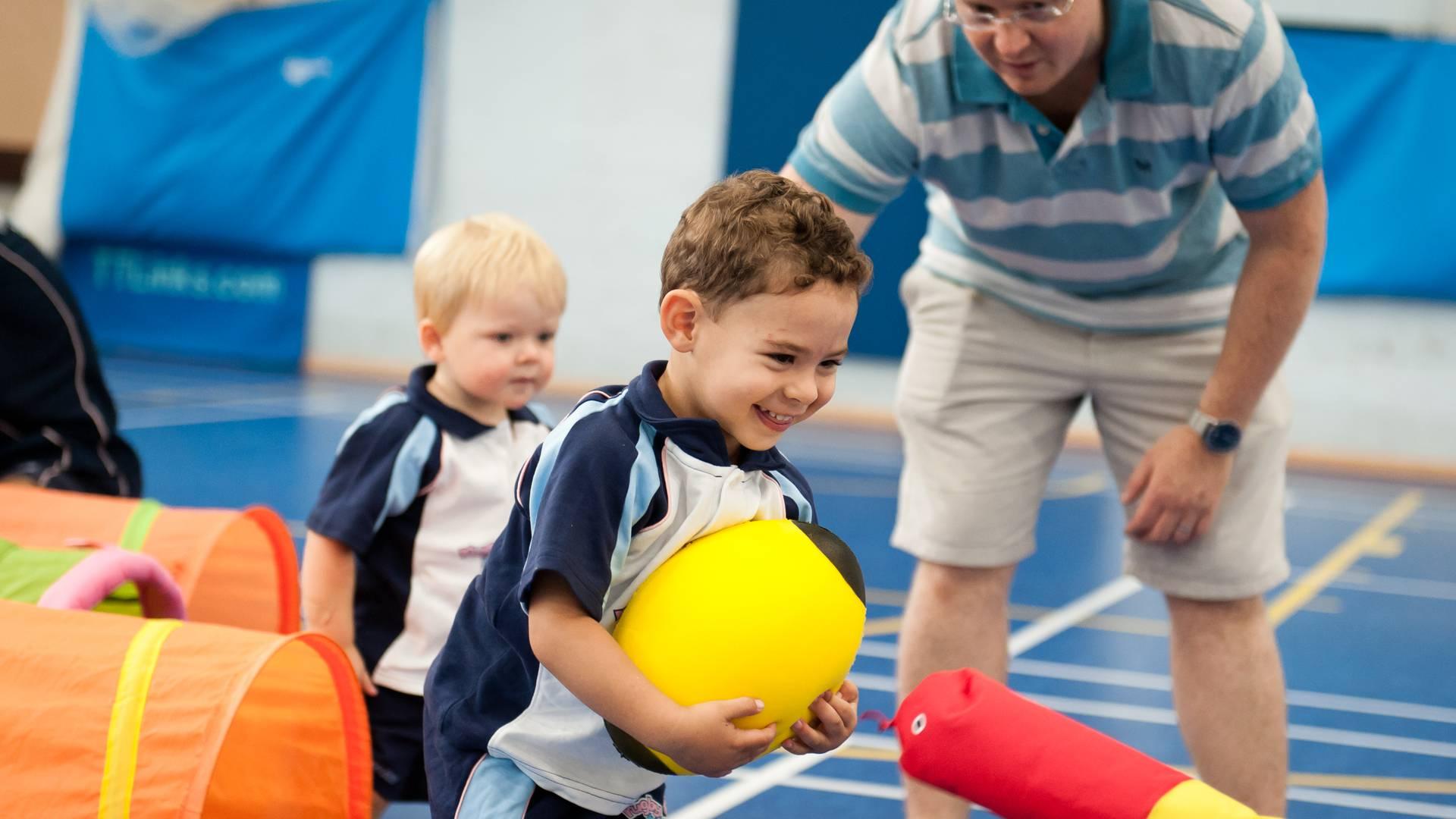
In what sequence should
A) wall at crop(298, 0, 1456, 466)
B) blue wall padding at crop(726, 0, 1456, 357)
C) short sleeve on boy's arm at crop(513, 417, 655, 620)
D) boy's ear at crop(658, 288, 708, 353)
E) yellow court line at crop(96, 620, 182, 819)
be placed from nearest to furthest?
short sleeve on boy's arm at crop(513, 417, 655, 620) → boy's ear at crop(658, 288, 708, 353) → yellow court line at crop(96, 620, 182, 819) → blue wall padding at crop(726, 0, 1456, 357) → wall at crop(298, 0, 1456, 466)

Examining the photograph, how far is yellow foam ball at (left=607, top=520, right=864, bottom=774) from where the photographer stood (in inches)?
58.9

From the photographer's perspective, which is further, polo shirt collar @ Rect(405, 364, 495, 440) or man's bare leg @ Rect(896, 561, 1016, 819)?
man's bare leg @ Rect(896, 561, 1016, 819)

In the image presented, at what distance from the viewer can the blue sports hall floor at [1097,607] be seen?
3.00 meters

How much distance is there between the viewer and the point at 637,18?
984 cm

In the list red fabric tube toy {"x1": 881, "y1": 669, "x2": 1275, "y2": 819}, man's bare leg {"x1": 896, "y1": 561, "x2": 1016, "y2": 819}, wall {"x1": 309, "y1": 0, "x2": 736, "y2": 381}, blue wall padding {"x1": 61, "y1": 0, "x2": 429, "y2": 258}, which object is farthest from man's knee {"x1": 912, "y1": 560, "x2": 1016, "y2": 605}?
blue wall padding {"x1": 61, "y1": 0, "x2": 429, "y2": 258}

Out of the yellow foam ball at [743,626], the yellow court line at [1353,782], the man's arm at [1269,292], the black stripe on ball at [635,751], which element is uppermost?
the man's arm at [1269,292]

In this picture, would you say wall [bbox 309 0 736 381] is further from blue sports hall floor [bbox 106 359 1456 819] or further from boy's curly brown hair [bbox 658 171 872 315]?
boy's curly brown hair [bbox 658 171 872 315]

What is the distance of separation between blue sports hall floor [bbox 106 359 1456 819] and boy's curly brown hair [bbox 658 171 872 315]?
139cm

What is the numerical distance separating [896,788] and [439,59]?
27.1ft

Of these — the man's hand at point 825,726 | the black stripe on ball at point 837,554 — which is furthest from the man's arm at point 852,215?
the man's hand at point 825,726

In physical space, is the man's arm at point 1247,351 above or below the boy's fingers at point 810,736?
above

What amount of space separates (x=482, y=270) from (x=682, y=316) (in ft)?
2.87

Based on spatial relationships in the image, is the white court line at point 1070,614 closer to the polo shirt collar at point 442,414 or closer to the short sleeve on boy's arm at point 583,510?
the polo shirt collar at point 442,414

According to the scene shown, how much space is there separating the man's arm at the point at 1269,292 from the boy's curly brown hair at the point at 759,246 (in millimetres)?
888
